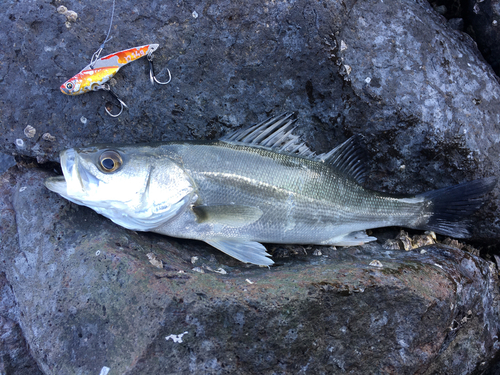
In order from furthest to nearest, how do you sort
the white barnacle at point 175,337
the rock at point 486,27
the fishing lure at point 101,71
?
the rock at point 486,27 < the fishing lure at point 101,71 < the white barnacle at point 175,337

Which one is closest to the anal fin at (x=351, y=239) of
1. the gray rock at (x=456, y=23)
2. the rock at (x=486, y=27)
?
the rock at (x=486, y=27)

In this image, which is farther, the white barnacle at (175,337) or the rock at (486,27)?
the rock at (486,27)

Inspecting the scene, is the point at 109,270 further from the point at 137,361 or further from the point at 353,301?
the point at 353,301

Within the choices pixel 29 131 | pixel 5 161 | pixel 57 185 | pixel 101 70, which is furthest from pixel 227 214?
pixel 5 161

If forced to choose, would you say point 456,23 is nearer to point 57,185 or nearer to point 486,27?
point 486,27

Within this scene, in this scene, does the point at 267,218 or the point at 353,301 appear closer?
the point at 353,301

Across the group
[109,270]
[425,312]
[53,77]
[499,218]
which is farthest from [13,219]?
[499,218]

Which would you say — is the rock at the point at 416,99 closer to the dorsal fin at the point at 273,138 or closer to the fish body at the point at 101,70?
the dorsal fin at the point at 273,138

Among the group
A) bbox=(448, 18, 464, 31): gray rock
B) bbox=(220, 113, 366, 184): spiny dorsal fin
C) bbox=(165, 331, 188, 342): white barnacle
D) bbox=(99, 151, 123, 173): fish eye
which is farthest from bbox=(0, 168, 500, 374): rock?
bbox=(448, 18, 464, 31): gray rock
